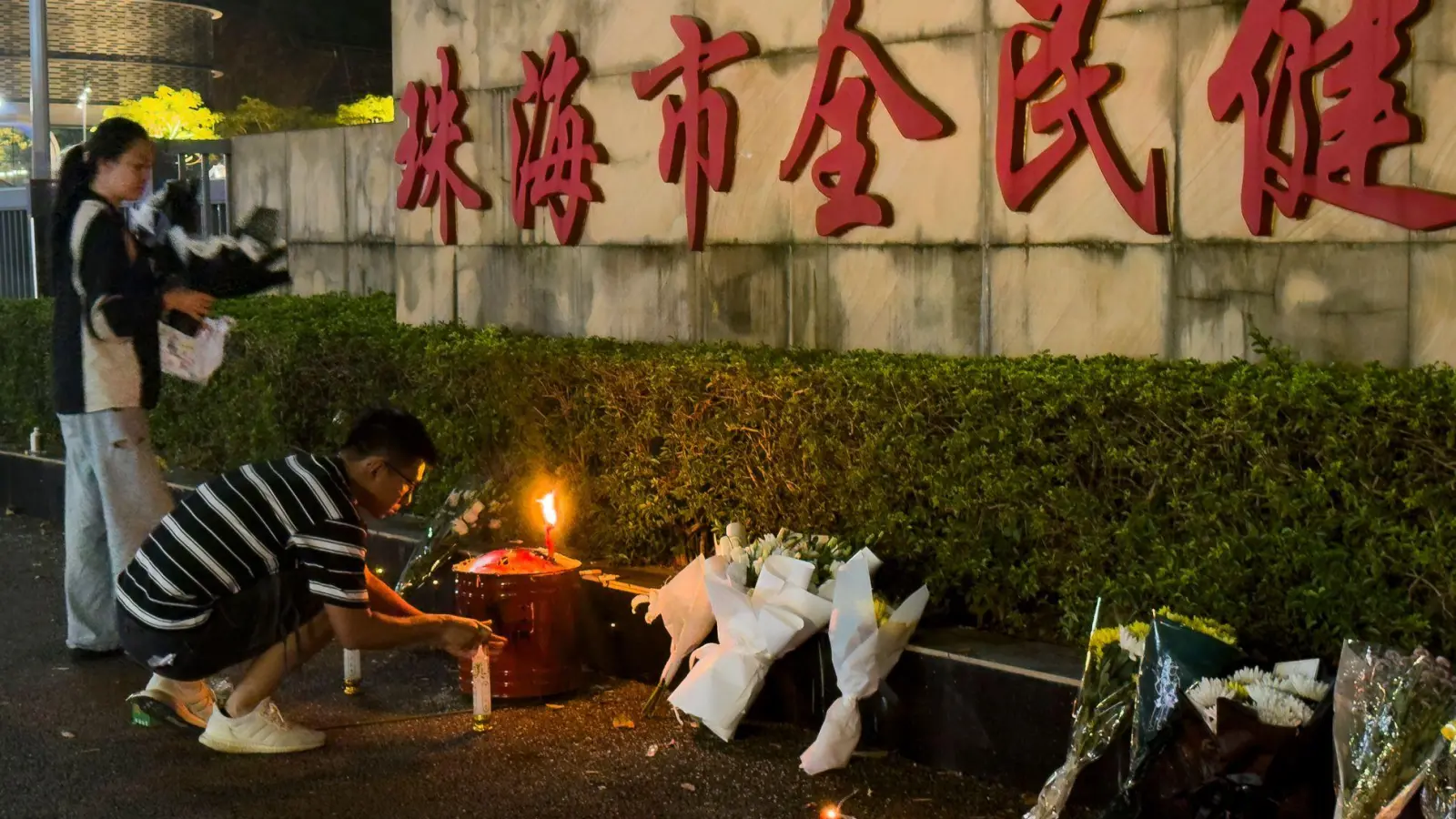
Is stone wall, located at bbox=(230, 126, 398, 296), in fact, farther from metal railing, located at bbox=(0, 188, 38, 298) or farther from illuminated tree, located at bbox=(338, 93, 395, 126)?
illuminated tree, located at bbox=(338, 93, 395, 126)

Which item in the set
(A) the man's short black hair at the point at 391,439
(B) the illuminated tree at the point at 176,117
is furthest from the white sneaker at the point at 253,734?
(B) the illuminated tree at the point at 176,117

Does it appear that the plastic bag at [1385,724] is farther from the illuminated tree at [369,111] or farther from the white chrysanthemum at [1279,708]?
the illuminated tree at [369,111]

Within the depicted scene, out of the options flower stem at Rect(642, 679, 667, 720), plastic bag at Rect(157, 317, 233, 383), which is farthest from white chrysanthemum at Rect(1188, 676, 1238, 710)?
plastic bag at Rect(157, 317, 233, 383)

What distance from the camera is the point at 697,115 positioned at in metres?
7.22

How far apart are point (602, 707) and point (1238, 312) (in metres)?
2.64

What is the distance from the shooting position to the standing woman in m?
6.33

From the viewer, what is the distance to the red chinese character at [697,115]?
23.2 feet

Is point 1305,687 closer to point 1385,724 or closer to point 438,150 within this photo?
point 1385,724

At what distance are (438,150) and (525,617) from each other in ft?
12.0

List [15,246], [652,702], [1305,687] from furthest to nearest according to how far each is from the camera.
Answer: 1. [15,246]
2. [652,702]
3. [1305,687]

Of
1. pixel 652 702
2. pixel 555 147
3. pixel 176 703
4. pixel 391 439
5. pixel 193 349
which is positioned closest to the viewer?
pixel 391 439

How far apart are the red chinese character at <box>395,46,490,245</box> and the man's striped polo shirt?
3558 mm

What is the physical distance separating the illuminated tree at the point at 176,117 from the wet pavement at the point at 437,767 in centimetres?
1488

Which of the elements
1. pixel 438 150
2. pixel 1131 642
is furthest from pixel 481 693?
pixel 438 150
